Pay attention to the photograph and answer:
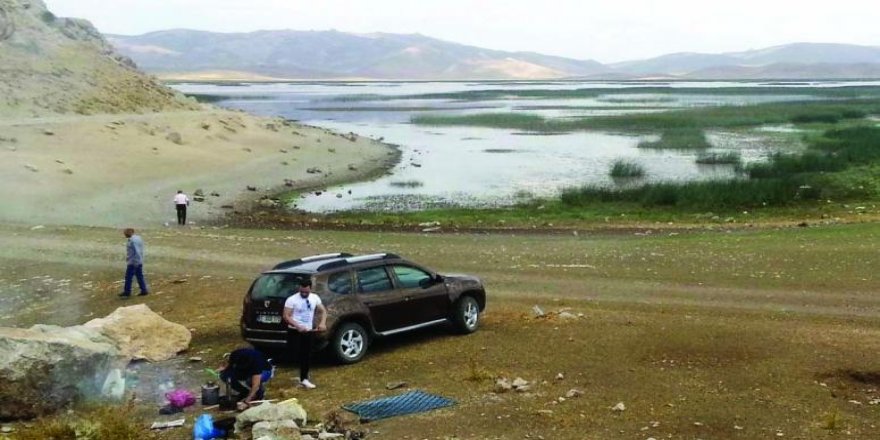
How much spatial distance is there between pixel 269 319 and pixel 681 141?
6476cm

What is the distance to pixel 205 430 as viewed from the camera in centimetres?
1243

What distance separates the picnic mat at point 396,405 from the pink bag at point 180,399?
2.35 metres

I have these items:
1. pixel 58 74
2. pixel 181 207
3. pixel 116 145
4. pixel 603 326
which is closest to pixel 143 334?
pixel 603 326

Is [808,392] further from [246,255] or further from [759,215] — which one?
[759,215]

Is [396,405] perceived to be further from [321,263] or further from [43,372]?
A: [43,372]

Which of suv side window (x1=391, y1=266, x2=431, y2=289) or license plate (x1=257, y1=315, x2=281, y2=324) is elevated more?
suv side window (x1=391, y1=266, x2=431, y2=289)

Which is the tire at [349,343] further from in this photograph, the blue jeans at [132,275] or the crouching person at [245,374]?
the blue jeans at [132,275]

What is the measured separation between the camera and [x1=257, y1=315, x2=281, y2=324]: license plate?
16.0 metres

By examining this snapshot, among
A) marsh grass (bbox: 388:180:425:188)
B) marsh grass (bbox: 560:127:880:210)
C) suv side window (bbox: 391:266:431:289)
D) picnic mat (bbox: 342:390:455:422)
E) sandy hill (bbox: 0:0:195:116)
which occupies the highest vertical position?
sandy hill (bbox: 0:0:195:116)

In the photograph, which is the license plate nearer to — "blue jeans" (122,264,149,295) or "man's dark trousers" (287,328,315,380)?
"man's dark trousers" (287,328,315,380)

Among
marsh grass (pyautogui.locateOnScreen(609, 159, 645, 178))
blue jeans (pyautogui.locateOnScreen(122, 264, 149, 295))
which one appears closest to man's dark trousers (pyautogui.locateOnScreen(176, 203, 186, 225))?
blue jeans (pyautogui.locateOnScreen(122, 264, 149, 295))

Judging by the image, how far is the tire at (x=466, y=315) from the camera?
18.0 m

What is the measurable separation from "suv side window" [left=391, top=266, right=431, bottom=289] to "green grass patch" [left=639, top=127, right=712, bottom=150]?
57308 mm

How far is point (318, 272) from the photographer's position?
639 inches
